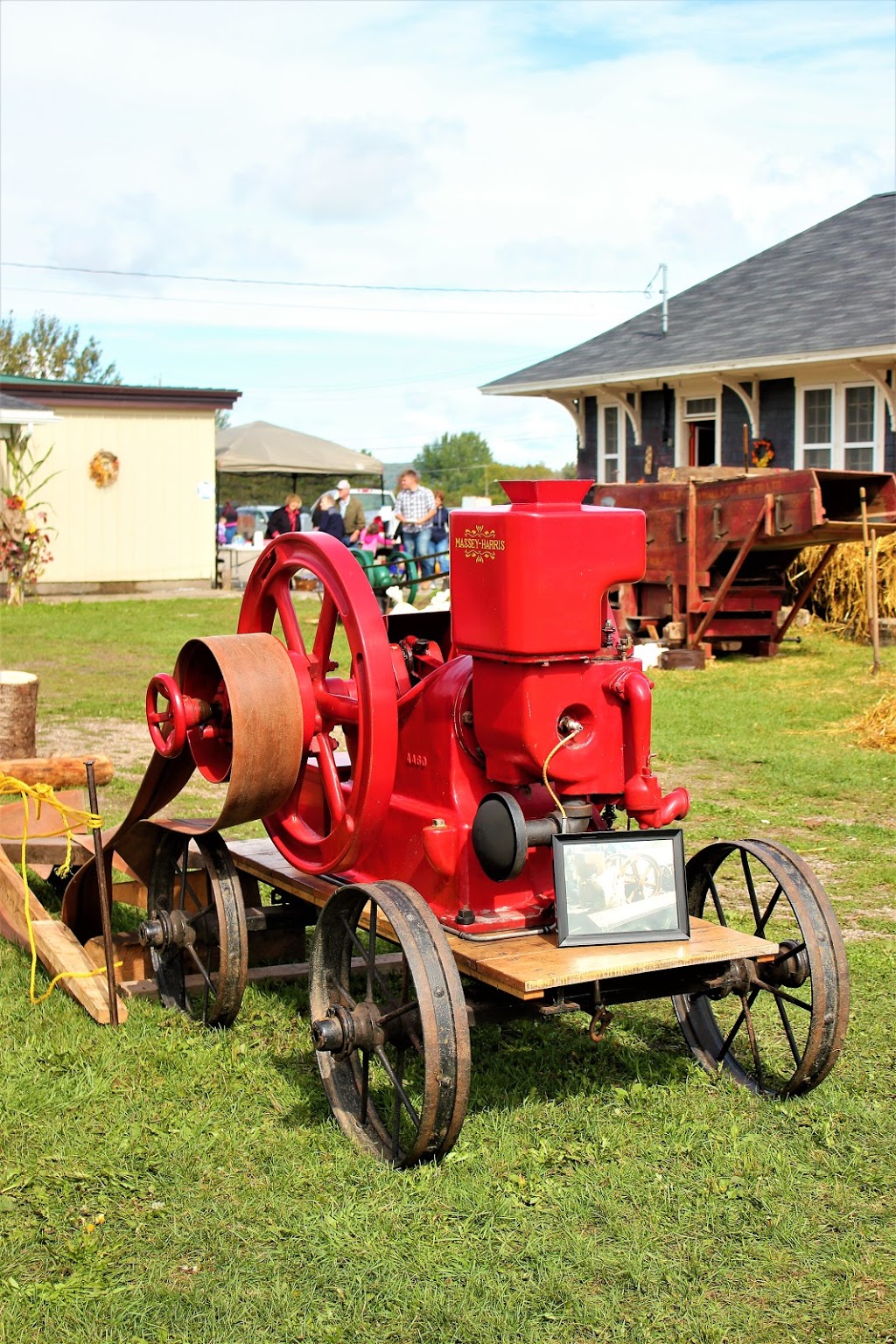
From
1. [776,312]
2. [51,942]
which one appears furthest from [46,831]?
[776,312]

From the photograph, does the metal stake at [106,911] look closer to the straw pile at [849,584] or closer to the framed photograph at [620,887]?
the framed photograph at [620,887]

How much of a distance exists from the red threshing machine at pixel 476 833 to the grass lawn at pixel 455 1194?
196 millimetres

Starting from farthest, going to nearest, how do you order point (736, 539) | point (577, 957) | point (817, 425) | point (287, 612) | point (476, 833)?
point (817, 425)
point (736, 539)
point (287, 612)
point (476, 833)
point (577, 957)

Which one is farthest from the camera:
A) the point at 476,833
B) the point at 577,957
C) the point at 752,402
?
the point at 752,402

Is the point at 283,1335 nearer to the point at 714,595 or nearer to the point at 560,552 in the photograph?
the point at 560,552

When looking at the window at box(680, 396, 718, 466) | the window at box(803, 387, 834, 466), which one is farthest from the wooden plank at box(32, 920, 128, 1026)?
the window at box(680, 396, 718, 466)

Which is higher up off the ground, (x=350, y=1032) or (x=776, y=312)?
(x=776, y=312)

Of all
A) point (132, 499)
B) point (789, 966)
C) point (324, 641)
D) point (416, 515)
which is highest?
point (132, 499)

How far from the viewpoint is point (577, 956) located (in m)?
3.84

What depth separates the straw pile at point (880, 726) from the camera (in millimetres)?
9812

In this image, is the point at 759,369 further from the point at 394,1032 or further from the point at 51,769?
the point at 394,1032

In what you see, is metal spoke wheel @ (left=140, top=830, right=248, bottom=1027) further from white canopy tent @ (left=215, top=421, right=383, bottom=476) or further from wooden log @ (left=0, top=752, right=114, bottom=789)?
white canopy tent @ (left=215, top=421, right=383, bottom=476)

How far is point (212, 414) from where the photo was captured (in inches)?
957

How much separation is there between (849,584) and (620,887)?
13.2m
